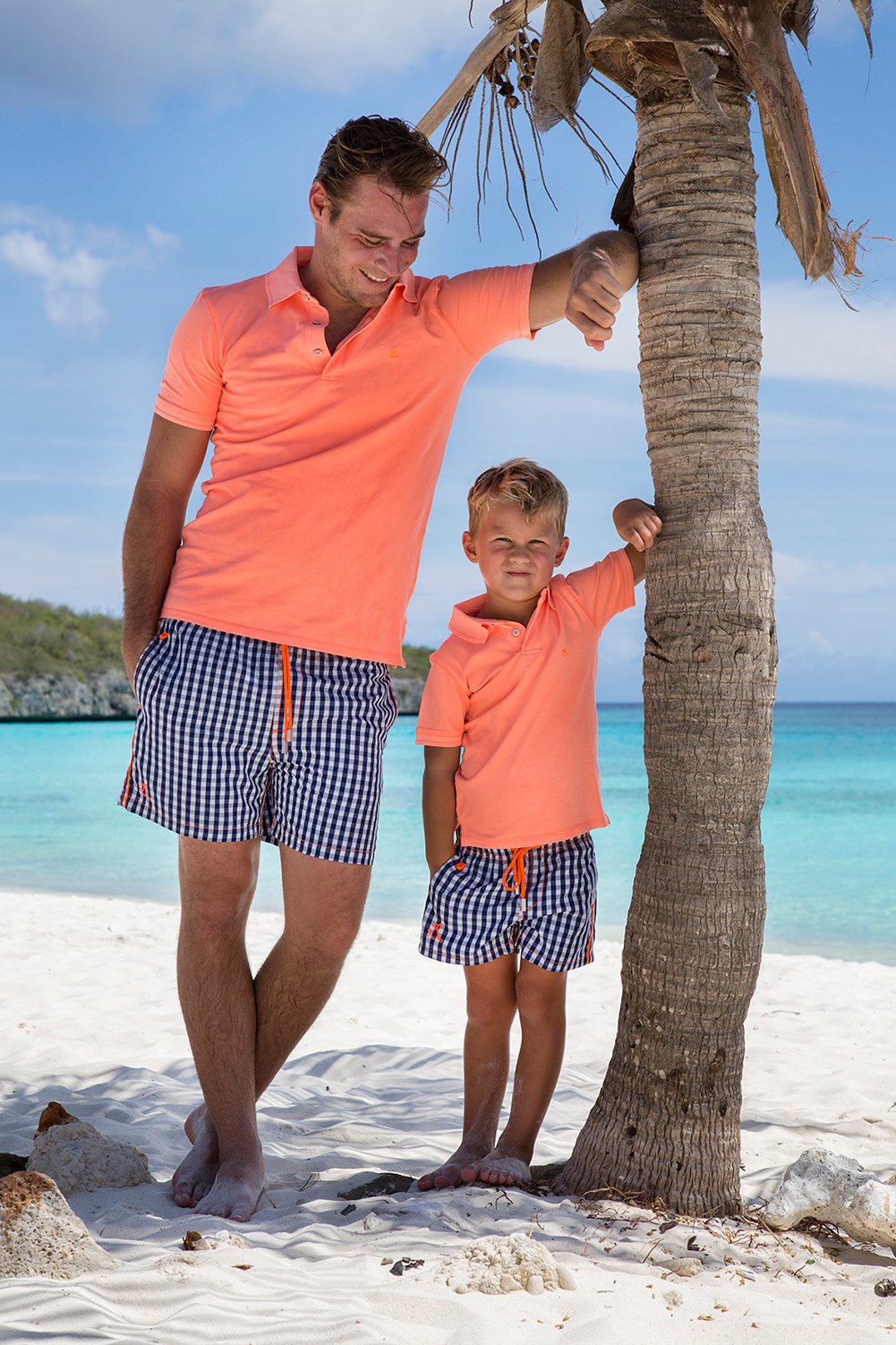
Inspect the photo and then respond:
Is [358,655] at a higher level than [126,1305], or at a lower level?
higher

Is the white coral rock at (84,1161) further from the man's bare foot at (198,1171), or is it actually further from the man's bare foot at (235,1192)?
the man's bare foot at (235,1192)

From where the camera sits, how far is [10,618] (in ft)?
145

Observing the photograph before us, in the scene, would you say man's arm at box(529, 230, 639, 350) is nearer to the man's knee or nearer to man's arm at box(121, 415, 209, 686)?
man's arm at box(121, 415, 209, 686)

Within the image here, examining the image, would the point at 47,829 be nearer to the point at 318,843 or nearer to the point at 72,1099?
the point at 72,1099

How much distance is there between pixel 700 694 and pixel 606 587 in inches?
20.1

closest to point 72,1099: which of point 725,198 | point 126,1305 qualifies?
point 126,1305

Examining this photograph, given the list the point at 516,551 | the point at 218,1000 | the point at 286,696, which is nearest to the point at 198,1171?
the point at 218,1000

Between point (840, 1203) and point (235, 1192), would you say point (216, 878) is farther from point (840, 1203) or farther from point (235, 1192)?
point (840, 1203)

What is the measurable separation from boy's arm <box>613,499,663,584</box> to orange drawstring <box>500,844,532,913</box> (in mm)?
945

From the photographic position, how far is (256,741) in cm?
314

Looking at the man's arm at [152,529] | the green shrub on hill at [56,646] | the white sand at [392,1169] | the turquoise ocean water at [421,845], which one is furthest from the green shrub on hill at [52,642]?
the man's arm at [152,529]

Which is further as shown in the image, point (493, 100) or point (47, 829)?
point (47, 829)

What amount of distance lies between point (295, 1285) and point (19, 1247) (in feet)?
2.02

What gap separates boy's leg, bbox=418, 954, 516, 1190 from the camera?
10.7ft
